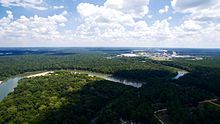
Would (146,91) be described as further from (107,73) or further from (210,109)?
(107,73)

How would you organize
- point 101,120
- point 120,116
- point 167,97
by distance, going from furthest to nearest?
point 167,97 → point 120,116 → point 101,120

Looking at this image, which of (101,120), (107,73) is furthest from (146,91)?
(107,73)

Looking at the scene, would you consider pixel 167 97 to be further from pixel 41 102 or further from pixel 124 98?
pixel 41 102

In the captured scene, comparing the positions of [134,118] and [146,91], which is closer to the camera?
[134,118]

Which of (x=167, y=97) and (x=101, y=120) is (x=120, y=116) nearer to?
(x=101, y=120)

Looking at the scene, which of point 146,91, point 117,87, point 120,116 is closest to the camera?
point 120,116

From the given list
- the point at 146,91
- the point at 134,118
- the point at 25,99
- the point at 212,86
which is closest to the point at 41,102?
the point at 25,99

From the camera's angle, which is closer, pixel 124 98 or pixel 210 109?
pixel 210 109

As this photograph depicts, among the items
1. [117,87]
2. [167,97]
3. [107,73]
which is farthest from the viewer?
[107,73]

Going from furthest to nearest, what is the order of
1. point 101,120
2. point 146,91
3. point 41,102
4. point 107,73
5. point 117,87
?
point 107,73, point 117,87, point 146,91, point 41,102, point 101,120
